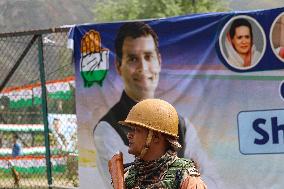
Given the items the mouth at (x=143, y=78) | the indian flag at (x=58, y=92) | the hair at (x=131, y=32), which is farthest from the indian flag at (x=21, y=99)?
the mouth at (x=143, y=78)

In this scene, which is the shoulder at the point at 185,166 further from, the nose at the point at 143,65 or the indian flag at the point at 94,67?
the indian flag at the point at 94,67

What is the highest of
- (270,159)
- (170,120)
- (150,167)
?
(170,120)

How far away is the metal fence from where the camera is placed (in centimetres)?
743

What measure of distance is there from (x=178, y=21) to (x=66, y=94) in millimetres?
3808

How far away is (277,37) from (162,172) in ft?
9.31

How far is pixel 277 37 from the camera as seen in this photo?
588cm

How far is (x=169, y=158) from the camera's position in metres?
3.36

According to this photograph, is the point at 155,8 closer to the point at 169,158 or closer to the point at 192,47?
the point at 192,47

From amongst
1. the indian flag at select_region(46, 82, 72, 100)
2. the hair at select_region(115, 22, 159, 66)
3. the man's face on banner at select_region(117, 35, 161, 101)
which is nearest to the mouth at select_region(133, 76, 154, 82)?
the man's face on banner at select_region(117, 35, 161, 101)

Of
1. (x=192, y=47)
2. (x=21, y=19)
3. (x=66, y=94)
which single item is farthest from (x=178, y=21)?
(x=21, y=19)

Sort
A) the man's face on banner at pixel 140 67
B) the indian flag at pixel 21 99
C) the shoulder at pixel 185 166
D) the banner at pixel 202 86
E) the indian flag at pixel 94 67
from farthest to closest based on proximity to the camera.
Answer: the indian flag at pixel 21 99
the indian flag at pixel 94 67
the man's face on banner at pixel 140 67
the banner at pixel 202 86
the shoulder at pixel 185 166

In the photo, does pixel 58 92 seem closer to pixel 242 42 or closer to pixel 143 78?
pixel 143 78

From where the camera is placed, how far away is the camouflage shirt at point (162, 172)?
330cm

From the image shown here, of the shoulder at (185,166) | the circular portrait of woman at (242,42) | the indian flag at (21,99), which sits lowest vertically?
the indian flag at (21,99)
